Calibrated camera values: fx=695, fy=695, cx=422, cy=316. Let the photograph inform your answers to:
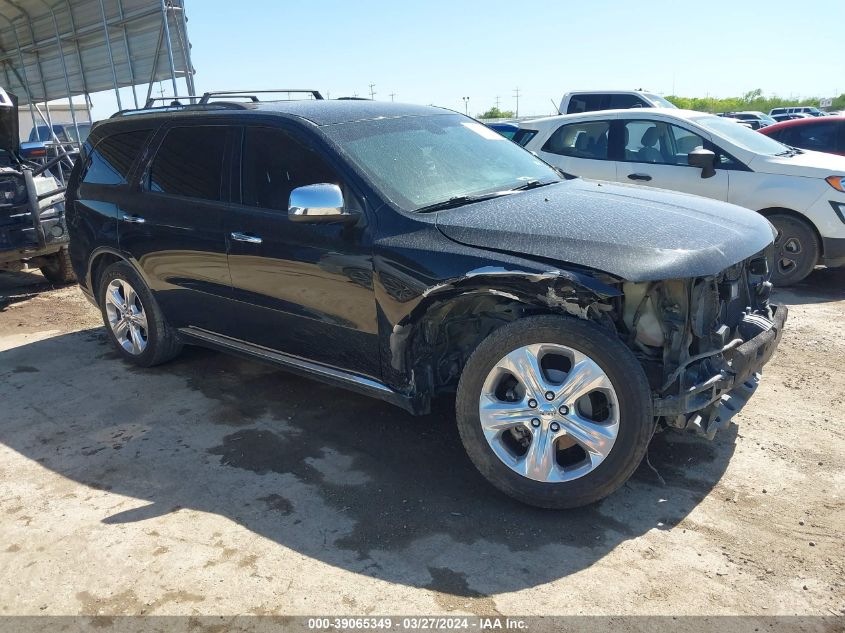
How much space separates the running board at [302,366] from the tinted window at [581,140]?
17.0 feet

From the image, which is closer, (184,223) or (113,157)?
Answer: (184,223)

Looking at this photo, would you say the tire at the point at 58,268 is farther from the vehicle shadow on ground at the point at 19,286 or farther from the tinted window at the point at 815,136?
the tinted window at the point at 815,136

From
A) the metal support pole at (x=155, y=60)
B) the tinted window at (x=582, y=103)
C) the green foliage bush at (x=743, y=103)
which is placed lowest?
the green foliage bush at (x=743, y=103)

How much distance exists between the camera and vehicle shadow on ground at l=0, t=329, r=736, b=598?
116 inches

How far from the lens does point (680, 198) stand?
12.8 ft

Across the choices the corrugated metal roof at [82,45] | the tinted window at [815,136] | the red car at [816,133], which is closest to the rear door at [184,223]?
the corrugated metal roof at [82,45]

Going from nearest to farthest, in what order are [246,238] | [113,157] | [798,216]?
[246,238] → [113,157] → [798,216]

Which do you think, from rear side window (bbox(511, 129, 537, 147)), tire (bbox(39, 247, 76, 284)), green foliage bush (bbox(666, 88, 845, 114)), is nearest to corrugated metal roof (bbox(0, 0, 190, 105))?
tire (bbox(39, 247, 76, 284))

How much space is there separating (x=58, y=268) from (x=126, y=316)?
4042 mm

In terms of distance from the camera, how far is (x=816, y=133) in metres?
10.1

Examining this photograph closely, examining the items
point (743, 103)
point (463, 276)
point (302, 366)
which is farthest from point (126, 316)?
point (743, 103)

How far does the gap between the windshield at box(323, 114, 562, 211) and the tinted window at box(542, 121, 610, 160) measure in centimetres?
369

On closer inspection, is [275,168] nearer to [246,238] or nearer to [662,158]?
[246,238]

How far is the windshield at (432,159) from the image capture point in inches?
146
